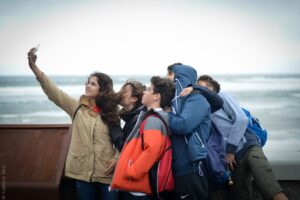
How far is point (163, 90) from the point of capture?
1819 millimetres

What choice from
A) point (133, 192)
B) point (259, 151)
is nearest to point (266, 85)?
point (259, 151)

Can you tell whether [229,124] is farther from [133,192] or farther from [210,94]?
[133,192]

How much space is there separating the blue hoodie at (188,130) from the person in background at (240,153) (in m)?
0.33

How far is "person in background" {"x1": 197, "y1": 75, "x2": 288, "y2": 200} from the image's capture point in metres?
1.94

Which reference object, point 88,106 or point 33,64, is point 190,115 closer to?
point 88,106

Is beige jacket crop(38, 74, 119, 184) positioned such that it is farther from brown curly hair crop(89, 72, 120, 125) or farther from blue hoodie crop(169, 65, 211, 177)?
blue hoodie crop(169, 65, 211, 177)

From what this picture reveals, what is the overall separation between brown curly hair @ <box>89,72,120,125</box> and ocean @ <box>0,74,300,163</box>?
3.69 meters

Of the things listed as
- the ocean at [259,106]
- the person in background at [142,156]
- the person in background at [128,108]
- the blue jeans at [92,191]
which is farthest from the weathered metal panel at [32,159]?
the ocean at [259,106]

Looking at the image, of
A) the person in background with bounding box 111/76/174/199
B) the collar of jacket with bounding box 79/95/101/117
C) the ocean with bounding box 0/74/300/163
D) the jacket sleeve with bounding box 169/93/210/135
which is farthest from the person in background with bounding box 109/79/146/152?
the ocean with bounding box 0/74/300/163

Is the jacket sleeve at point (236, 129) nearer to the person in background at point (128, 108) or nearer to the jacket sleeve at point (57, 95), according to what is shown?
the person in background at point (128, 108)

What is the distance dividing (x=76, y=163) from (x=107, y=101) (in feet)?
1.55

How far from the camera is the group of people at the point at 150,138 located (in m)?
1.62

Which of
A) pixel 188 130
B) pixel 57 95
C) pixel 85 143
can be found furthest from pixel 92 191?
pixel 188 130

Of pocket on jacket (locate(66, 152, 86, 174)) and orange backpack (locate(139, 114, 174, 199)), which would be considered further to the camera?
pocket on jacket (locate(66, 152, 86, 174))
